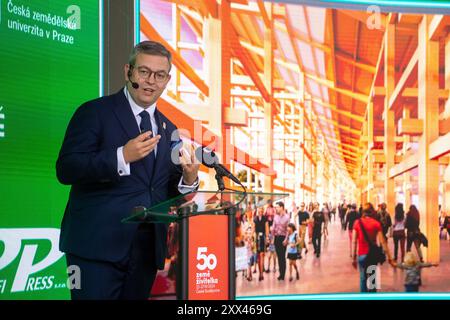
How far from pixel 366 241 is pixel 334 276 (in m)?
0.39

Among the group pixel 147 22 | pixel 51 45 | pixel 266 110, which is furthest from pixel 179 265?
pixel 266 110

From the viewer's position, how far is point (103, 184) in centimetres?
166

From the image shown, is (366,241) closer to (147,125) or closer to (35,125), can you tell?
(35,125)

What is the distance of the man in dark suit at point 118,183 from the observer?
5.16 ft

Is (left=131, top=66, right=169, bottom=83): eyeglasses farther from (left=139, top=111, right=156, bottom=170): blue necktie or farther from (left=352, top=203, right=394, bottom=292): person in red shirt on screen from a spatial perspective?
(left=352, top=203, right=394, bottom=292): person in red shirt on screen

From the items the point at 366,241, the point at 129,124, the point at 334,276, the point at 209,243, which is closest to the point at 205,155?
the point at 209,243

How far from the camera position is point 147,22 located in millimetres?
3854

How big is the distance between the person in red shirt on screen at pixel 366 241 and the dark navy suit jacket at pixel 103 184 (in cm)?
311

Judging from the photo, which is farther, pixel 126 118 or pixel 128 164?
pixel 126 118

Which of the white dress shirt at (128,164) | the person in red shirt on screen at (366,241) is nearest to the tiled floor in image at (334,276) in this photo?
the person in red shirt on screen at (366,241)

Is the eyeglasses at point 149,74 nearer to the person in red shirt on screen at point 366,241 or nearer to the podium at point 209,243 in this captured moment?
the podium at point 209,243

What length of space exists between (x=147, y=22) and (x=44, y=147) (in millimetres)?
1418

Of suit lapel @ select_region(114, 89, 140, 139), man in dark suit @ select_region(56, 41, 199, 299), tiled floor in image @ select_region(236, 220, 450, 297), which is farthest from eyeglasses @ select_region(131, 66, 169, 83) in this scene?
tiled floor in image @ select_region(236, 220, 450, 297)

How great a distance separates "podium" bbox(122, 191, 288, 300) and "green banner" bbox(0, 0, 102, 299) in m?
1.41
